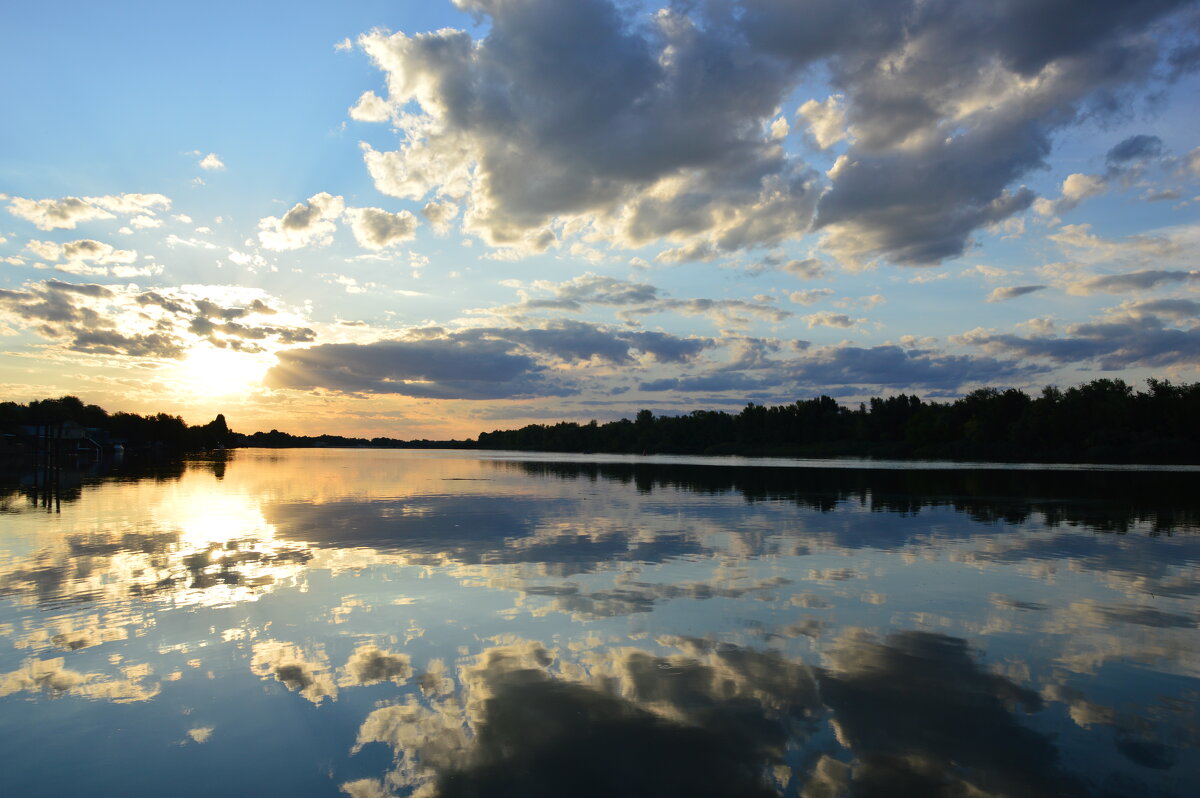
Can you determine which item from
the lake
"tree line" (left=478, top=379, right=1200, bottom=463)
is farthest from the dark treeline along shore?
the lake

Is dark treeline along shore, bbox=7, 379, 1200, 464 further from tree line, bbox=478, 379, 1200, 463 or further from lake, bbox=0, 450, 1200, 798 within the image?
lake, bbox=0, 450, 1200, 798

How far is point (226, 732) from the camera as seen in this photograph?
8406 mm

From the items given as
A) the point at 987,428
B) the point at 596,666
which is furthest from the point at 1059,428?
the point at 596,666

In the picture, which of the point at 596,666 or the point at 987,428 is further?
the point at 987,428

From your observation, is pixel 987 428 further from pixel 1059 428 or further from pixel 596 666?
pixel 596 666

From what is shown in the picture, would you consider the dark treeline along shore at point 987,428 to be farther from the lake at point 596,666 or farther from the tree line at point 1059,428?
the lake at point 596,666

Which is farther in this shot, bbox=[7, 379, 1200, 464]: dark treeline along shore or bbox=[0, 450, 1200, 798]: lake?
bbox=[7, 379, 1200, 464]: dark treeline along shore

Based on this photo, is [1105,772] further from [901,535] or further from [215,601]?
[901,535]

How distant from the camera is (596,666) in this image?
35.3ft

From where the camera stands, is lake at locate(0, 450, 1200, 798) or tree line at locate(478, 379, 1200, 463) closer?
lake at locate(0, 450, 1200, 798)

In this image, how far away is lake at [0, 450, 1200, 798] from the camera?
24.5 feet

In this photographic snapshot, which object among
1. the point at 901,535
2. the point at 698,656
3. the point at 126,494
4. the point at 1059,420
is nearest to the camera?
the point at 698,656

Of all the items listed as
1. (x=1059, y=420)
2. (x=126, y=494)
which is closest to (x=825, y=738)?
(x=126, y=494)

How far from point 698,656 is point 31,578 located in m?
16.1
